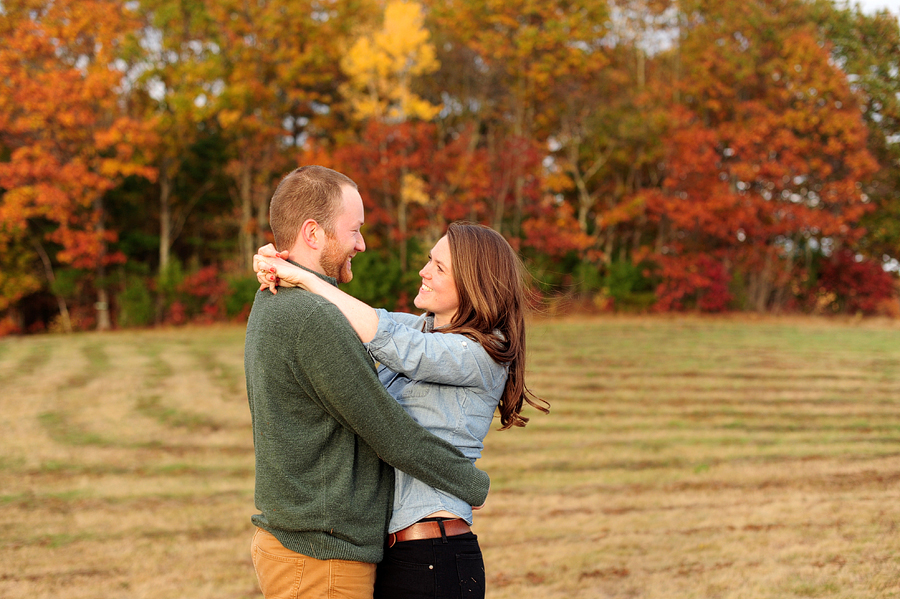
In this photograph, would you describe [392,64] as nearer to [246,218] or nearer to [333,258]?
[246,218]

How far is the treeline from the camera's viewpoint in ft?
60.8

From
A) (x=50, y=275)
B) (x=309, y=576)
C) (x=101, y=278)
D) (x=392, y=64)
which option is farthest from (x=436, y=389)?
(x=50, y=275)

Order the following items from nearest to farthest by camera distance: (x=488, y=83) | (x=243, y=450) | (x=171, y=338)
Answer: (x=243, y=450), (x=171, y=338), (x=488, y=83)

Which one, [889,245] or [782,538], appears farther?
[889,245]

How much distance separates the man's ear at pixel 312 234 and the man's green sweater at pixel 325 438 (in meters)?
0.19

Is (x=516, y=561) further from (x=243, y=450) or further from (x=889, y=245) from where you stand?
(x=889, y=245)

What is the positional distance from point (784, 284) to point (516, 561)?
19.7 m

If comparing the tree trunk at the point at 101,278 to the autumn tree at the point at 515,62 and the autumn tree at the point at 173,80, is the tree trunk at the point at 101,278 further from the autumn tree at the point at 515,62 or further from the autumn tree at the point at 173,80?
the autumn tree at the point at 515,62

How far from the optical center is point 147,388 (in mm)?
10797

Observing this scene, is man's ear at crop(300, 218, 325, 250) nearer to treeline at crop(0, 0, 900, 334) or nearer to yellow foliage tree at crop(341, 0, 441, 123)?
treeline at crop(0, 0, 900, 334)

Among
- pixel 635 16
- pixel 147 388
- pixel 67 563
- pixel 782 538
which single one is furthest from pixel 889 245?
pixel 67 563

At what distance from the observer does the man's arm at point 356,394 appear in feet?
5.79

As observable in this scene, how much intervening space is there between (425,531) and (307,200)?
102 centimetres

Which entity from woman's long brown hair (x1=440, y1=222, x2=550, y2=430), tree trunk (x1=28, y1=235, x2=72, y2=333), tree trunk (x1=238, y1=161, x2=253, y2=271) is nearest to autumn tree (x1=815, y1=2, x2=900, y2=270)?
tree trunk (x1=238, y1=161, x2=253, y2=271)
